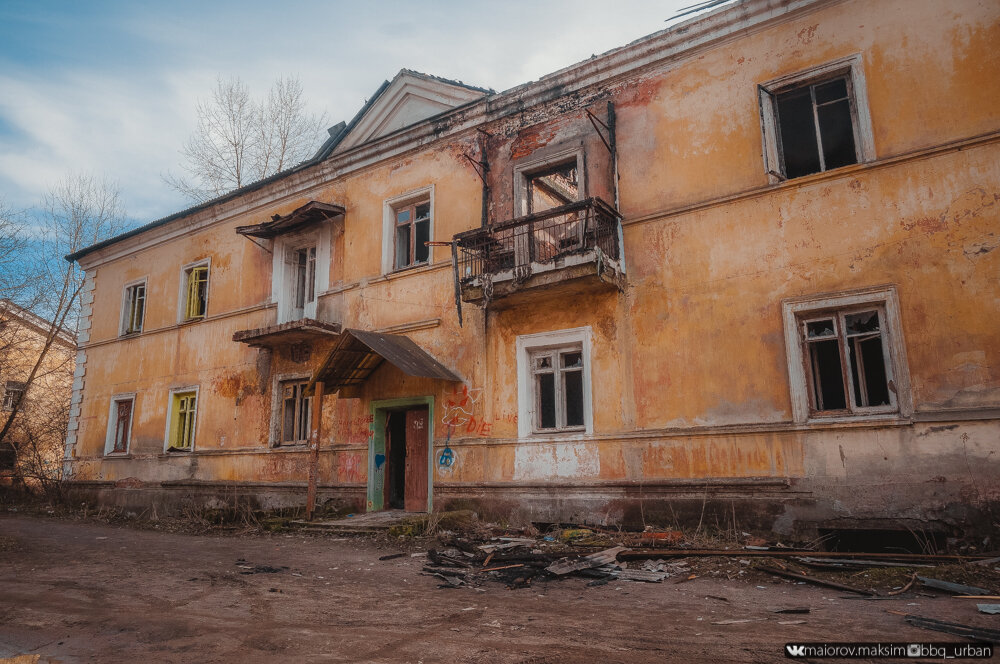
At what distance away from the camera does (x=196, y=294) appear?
17.3 metres

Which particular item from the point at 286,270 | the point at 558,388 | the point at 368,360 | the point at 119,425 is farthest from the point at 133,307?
the point at 558,388

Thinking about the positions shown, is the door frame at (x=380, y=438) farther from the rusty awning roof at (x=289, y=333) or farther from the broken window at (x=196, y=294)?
the broken window at (x=196, y=294)

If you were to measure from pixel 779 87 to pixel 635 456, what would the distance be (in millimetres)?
6165

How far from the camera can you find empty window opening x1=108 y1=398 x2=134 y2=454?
59.3 ft

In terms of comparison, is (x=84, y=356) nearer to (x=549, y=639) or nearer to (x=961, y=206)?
(x=549, y=639)

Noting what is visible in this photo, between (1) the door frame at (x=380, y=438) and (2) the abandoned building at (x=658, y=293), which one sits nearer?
(2) the abandoned building at (x=658, y=293)

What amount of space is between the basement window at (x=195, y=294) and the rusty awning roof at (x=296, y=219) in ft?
9.53

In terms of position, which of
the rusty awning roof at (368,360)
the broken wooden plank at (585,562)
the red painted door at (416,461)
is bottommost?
the broken wooden plank at (585,562)

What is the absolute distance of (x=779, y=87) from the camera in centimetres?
994

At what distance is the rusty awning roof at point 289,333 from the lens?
13.7 m

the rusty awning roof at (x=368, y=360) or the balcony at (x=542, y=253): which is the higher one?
the balcony at (x=542, y=253)

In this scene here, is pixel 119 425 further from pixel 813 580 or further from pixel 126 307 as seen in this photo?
pixel 813 580

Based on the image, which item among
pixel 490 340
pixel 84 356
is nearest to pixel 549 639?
pixel 490 340

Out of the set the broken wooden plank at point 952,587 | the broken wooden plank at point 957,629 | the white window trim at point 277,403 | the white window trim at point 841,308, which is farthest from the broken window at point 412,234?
the broken wooden plank at point 957,629
